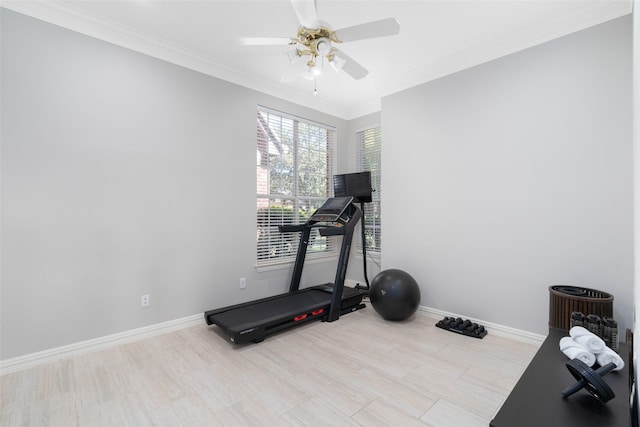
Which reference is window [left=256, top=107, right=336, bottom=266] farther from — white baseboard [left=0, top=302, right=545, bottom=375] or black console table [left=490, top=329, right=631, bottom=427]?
black console table [left=490, top=329, right=631, bottom=427]

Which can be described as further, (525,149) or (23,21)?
(525,149)

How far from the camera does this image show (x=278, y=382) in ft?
6.74

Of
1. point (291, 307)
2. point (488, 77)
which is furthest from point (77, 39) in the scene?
point (488, 77)

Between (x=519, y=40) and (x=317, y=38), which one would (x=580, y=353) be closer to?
(x=317, y=38)

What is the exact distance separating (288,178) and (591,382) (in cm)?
347

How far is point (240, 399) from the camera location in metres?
1.87

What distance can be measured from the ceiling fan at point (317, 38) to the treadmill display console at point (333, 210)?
1415 mm

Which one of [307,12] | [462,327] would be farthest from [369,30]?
[462,327]

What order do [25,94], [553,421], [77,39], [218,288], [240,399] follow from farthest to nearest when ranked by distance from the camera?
1. [218,288]
2. [77,39]
3. [25,94]
4. [240,399]
5. [553,421]

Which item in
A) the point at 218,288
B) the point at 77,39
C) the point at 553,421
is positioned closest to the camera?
Answer: the point at 553,421

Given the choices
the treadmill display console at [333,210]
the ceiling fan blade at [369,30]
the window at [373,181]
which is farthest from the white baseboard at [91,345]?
the ceiling fan blade at [369,30]

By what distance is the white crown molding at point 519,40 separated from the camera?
231 cm

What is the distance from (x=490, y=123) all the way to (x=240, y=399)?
3285 mm

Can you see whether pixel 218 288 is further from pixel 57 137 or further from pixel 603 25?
pixel 603 25
